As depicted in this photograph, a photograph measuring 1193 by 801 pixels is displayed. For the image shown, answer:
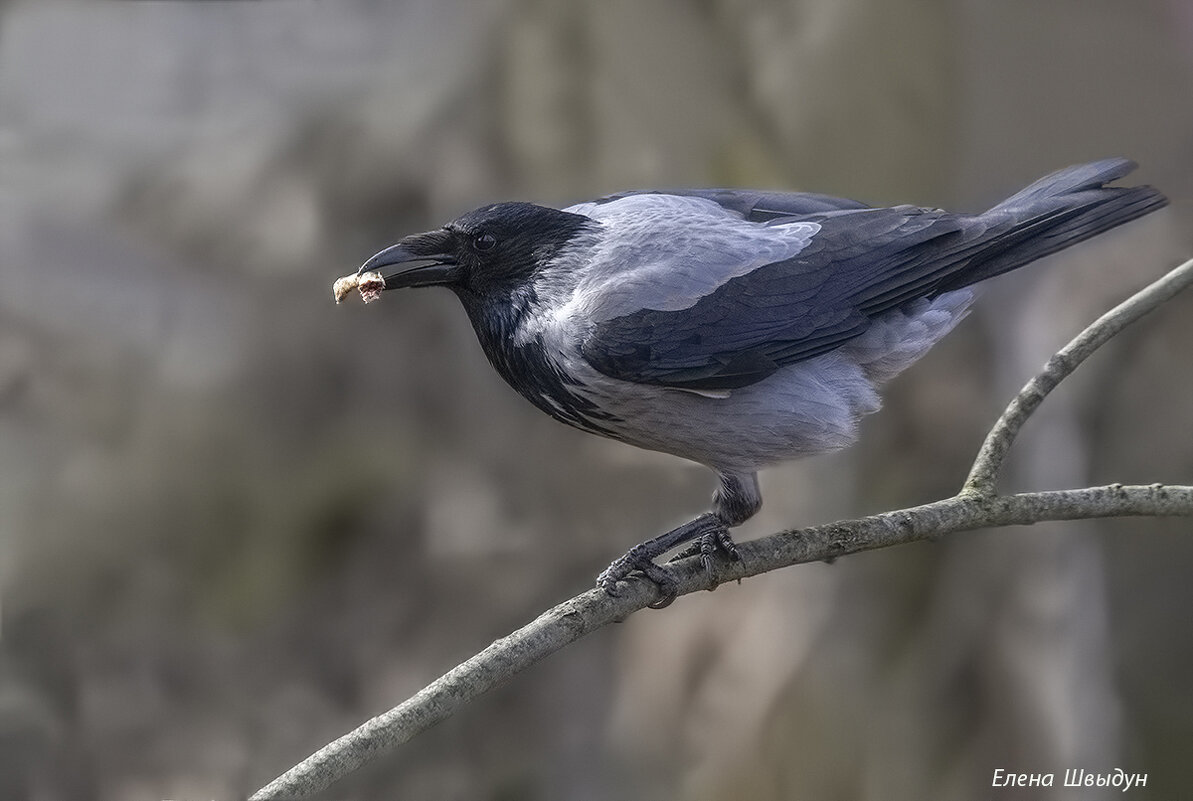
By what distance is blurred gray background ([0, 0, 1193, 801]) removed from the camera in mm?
2916

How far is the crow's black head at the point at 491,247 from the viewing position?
1651 millimetres

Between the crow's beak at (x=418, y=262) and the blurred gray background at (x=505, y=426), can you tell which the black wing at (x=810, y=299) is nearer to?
the crow's beak at (x=418, y=262)

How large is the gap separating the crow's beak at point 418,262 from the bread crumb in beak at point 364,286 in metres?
0.02

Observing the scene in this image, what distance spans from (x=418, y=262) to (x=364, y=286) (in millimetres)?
110

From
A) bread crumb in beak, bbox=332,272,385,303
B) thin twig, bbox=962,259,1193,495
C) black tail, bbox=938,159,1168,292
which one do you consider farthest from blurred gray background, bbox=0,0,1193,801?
bread crumb in beak, bbox=332,272,385,303

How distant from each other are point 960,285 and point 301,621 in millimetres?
1924

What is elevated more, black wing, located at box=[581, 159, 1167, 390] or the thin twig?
black wing, located at box=[581, 159, 1167, 390]

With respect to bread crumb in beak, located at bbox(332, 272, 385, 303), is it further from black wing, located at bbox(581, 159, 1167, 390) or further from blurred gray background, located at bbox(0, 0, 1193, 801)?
blurred gray background, located at bbox(0, 0, 1193, 801)

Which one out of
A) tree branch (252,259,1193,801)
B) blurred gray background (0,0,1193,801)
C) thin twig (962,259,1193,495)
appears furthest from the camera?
blurred gray background (0,0,1193,801)

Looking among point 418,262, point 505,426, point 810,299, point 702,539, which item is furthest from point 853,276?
point 505,426

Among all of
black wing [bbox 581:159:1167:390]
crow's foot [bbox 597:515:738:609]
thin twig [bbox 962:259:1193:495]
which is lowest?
crow's foot [bbox 597:515:738:609]

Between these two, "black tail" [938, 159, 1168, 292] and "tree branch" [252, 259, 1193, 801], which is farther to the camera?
"black tail" [938, 159, 1168, 292]

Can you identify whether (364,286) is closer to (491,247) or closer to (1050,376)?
(491,247)

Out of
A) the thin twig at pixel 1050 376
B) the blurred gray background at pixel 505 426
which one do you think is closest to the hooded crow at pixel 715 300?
the thin twig at pixel 1050 376
